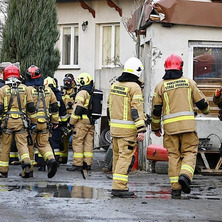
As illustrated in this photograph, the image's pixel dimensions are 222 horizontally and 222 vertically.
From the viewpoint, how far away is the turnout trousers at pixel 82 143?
14.9 m

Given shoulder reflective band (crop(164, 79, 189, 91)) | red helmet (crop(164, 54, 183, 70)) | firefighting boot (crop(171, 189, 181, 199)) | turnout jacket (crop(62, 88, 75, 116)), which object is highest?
red helmet (crop(164, 54, 183, 70))

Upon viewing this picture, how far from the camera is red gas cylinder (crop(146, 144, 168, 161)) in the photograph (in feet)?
44.7

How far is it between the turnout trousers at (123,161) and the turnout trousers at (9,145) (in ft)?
7.84

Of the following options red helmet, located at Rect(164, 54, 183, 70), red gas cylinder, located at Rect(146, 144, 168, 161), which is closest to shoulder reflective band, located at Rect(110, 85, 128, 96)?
red helmet, located at Rect(164, 54, 183, 70)

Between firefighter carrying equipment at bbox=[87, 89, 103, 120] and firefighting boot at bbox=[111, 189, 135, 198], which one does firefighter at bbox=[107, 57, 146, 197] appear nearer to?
firefighting boot at bbox=[111, 189, 135, 198]

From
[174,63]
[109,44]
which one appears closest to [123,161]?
[174,63]

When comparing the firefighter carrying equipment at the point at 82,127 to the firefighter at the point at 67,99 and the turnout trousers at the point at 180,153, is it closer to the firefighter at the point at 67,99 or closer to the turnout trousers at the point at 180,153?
the firefighter at the point at 67,99

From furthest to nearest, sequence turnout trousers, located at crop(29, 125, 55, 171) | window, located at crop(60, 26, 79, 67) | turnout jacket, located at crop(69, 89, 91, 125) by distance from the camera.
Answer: window, located at crop(60, 26, 79, 67) < turnout jacket, located at crop(69, 89, 91, 125) < turnout trousers, located at crop(29, 125, 55, 171)

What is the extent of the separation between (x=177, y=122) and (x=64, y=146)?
19.7ft

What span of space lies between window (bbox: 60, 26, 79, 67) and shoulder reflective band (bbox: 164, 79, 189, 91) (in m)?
15.4

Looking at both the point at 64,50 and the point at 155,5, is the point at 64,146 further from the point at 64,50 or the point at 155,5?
the point at 64,50

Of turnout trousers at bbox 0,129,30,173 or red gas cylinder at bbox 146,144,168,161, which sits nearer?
turnout trousers at bbox 0,129,30,173

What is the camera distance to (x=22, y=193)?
404 inches

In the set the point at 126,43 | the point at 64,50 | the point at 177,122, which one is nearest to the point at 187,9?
the point at 177,122
